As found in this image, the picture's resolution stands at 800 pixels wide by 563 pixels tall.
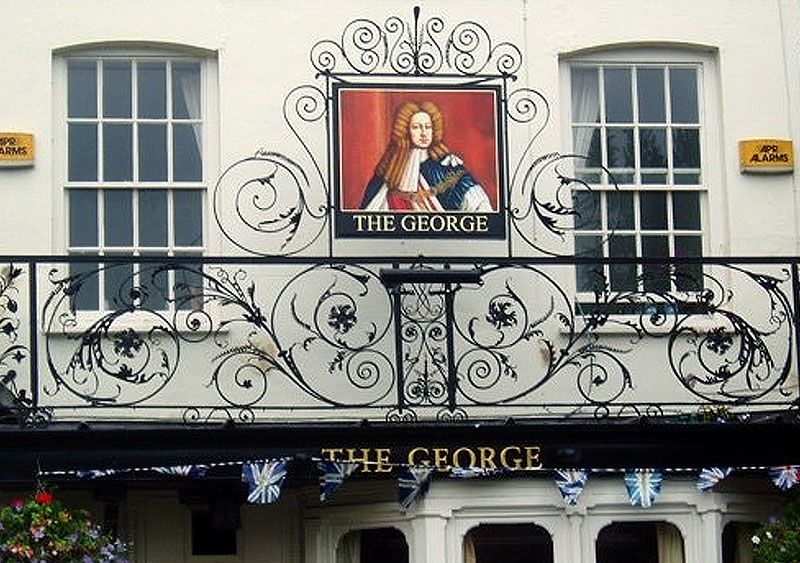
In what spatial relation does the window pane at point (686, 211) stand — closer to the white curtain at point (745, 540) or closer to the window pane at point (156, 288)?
the white curtain at point (745, 540)

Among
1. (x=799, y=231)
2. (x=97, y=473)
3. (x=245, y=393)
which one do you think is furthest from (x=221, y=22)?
(x=799, y=231)

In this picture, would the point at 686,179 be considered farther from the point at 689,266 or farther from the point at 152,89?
the point at 152,89

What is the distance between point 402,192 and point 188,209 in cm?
169

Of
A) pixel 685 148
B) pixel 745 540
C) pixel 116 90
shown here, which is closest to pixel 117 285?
pixel 116 90

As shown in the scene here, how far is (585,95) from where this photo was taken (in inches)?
564

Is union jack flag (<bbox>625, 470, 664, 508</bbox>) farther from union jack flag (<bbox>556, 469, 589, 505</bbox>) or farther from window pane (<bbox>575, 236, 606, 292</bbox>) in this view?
window pane (<bbox>575, 236, 606, 292</bbox>)

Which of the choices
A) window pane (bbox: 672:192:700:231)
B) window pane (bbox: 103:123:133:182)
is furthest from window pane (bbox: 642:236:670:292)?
window pane (bbox: 103:123:133:182)

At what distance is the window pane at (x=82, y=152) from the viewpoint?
45.1ft

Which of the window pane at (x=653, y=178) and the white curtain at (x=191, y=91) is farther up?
the white curtain at (x=191, y=91)

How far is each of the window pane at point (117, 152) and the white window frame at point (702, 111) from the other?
3.34m

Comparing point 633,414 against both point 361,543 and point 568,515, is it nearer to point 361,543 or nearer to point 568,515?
point 568,515

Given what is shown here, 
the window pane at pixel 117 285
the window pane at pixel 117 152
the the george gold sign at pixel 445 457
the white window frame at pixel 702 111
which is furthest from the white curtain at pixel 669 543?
the window pane at pixel 117 152

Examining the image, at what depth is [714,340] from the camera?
43.2 feet

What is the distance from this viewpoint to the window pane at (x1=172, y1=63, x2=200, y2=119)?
45.7 feet
